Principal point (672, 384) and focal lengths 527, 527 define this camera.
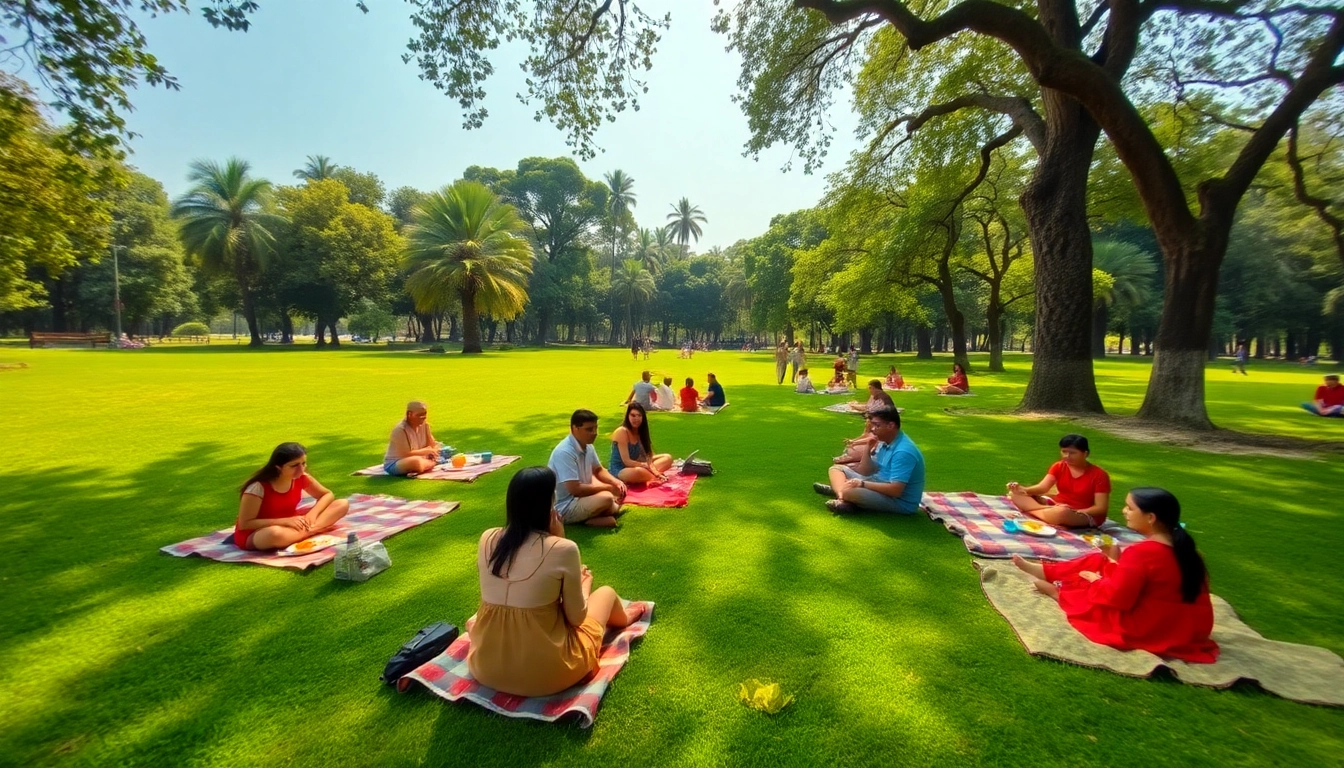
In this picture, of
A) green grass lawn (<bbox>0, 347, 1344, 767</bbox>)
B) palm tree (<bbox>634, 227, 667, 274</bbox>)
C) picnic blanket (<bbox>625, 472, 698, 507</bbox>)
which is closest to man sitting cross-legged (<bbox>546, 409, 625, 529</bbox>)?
green grass lawn (<bbox>0, 347, 1344, 767</bbox>)

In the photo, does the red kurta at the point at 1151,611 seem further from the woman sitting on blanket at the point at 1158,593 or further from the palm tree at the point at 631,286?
the palm tree at the point at 631,286

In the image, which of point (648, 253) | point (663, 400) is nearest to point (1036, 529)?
point (663, 400)

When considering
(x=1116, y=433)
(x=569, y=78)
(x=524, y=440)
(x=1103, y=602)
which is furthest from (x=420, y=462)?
(x=1116, y=433)

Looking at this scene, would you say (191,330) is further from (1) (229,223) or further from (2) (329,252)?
(2) (329,252)

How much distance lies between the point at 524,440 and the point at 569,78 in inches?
361

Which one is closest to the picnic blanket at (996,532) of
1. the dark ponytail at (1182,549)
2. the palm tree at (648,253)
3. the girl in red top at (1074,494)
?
the girl in red top at (1074,494)

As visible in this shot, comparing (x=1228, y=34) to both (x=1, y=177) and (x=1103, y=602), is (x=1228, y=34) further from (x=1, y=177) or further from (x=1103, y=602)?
(x=1, y=177)

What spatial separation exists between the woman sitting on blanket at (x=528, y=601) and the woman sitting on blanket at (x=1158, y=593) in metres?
3.40

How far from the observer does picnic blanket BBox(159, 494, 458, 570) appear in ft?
15.3

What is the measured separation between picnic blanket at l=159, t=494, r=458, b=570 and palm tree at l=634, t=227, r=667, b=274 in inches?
2826

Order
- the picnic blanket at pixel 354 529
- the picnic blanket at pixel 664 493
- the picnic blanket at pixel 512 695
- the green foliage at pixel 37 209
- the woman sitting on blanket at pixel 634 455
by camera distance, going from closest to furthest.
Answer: the picnic blanket at pixel 512 695, the picnic blanket at pixel 354 529, the picnic blanket at pixel 664 493, the woman sitting on blanket at pixel 634 455, the green foliage at pixel 37 209

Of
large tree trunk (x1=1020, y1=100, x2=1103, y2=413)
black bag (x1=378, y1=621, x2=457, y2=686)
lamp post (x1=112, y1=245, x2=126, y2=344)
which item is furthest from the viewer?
lamp post (x1=112, y1=245, x2=126, y2=344)

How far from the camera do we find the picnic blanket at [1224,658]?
3041mm

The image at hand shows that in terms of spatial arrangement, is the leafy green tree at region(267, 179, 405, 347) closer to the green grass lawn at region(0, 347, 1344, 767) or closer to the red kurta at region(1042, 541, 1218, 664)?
the green grass lawn at region(0, 347, 1344, 767)
